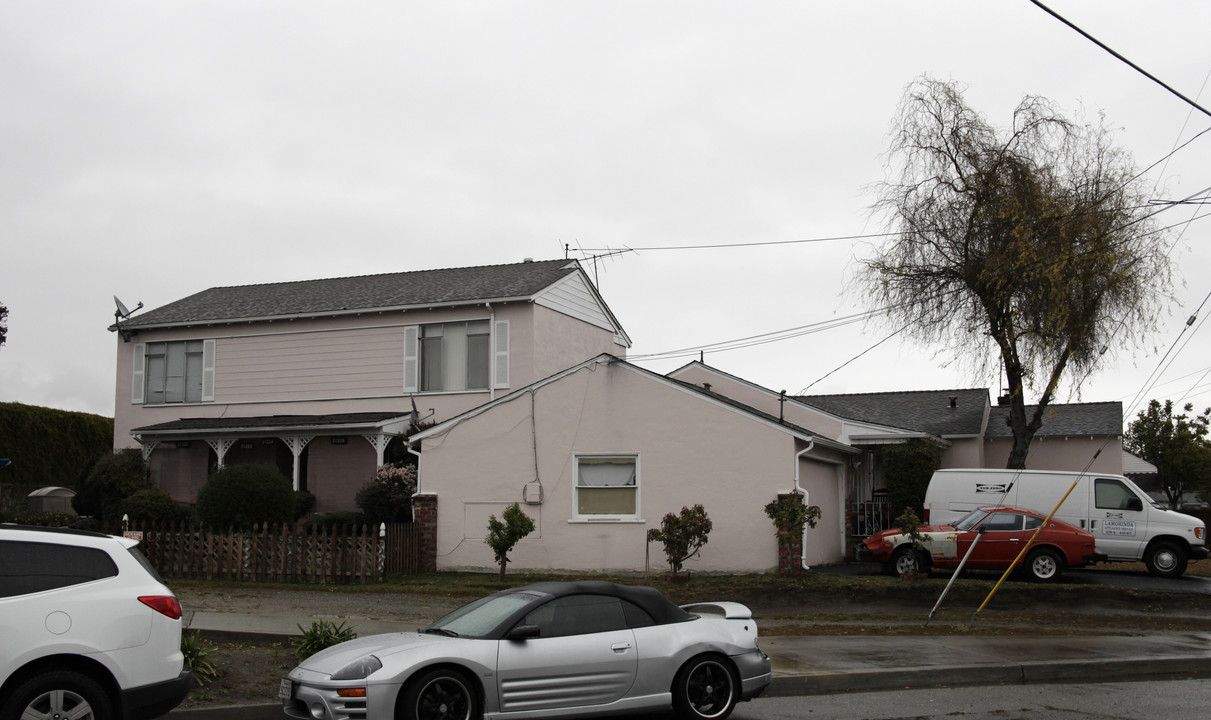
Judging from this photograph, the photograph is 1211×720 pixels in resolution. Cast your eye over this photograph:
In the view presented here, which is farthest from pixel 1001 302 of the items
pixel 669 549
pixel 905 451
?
pixel 669 549

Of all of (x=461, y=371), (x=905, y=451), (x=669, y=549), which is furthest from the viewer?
(x=461, y=371)

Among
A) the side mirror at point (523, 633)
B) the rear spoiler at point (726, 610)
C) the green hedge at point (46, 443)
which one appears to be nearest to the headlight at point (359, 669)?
the side mirror at point (523, 633)

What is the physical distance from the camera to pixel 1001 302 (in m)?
25.2

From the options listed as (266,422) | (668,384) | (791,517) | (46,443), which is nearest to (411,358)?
(266,422)

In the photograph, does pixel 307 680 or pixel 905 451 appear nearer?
pixel 307 680

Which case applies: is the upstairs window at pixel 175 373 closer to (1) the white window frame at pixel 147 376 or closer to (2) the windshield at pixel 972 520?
(1) the white window frame at pixel 147 376

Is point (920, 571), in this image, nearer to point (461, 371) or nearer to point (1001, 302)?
point (1001, 302)

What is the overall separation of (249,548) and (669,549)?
799 centimetres

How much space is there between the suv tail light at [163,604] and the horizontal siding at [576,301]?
747 inches

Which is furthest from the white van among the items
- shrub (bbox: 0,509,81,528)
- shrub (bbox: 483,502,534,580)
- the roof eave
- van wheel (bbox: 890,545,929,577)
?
shrub (bbox: 0,509,81,528)

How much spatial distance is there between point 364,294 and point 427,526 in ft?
31.7

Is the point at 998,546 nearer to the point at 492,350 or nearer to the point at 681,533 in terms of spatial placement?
the point at 681,533

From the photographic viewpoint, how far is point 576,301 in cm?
2912

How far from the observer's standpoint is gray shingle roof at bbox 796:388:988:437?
28.0 meters
